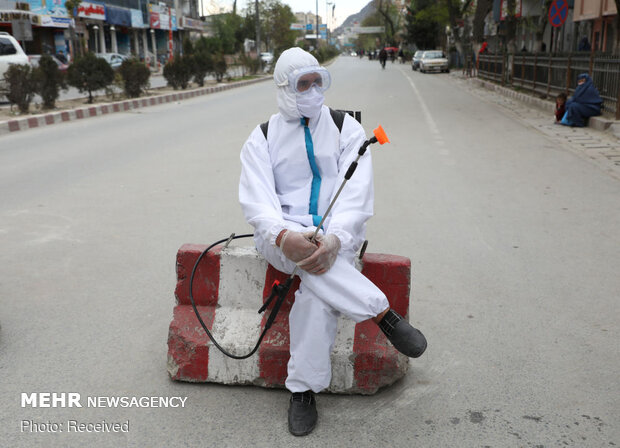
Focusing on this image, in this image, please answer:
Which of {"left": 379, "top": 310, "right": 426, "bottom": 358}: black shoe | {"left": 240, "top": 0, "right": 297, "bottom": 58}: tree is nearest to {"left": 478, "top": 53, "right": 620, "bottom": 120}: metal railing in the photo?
{"left": 379, "top": 310, "right": 426, "bottom": 358}: black shoe

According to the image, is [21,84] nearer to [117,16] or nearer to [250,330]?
[250,330]

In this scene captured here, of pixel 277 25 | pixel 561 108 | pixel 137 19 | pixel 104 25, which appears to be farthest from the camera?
pixel 277 25

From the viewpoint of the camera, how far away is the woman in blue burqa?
1160 cm

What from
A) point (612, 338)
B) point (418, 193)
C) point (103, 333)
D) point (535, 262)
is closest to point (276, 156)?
point (103, 333)

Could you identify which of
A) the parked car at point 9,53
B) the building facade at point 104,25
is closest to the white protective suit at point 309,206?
the parked car at point 9,53

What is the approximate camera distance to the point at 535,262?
14.8ft

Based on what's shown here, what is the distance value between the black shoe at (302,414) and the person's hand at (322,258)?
1.70ft

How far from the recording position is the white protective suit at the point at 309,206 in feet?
8.53

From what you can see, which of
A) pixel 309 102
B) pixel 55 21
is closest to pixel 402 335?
pixel 309 102

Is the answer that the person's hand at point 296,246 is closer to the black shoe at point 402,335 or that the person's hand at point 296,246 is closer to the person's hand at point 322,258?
the person's hand at point 322,258

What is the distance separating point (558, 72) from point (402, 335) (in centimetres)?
1462

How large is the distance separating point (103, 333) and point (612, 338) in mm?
2636

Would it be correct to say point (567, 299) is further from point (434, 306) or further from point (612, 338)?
point (434, 306)

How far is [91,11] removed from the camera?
127 feet
